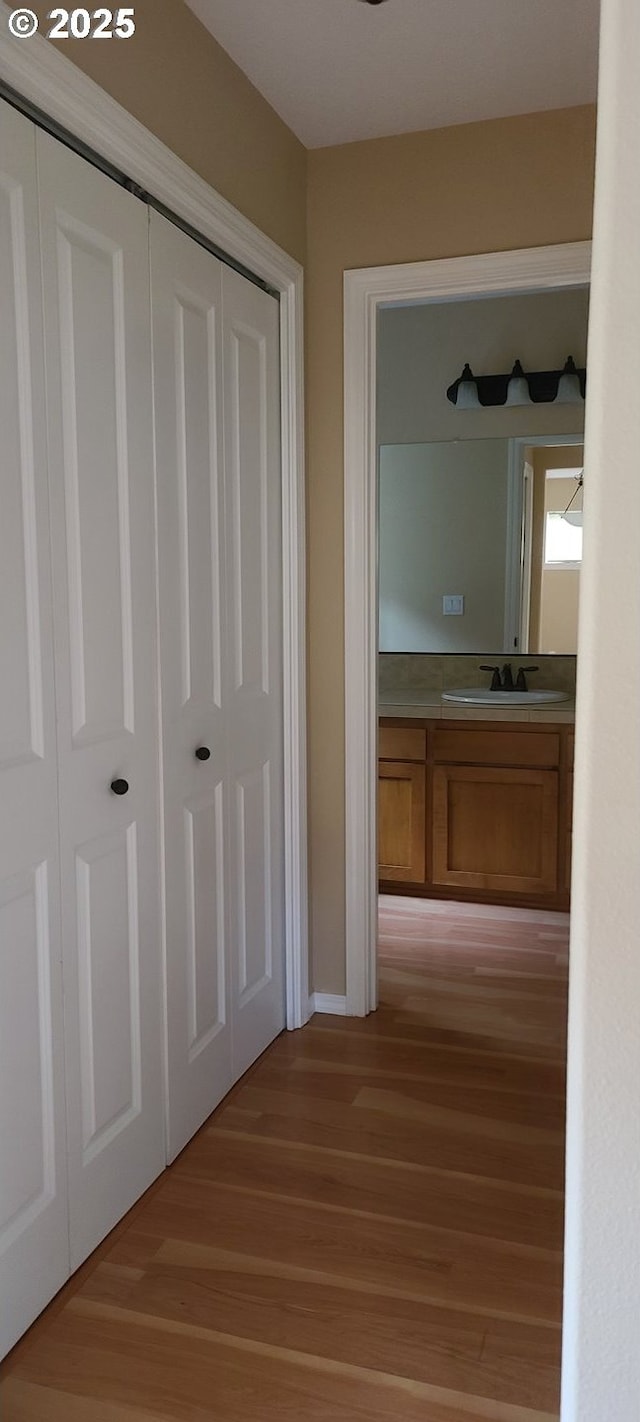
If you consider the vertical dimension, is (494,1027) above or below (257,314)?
below

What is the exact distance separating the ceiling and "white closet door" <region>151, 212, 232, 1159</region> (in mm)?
488

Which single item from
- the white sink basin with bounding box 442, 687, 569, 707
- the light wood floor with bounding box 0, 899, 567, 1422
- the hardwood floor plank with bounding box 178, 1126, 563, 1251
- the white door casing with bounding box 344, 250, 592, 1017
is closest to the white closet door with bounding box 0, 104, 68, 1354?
the light wood floor with bounding box 0, 899, 567, 1422

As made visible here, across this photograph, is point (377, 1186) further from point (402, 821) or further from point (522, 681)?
point (522, 681)

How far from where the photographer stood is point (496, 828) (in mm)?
3869

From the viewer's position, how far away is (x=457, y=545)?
4.34 metres

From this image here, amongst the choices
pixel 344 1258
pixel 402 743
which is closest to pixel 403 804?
pixel 402 743

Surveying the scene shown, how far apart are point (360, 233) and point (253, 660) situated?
4.02 ft

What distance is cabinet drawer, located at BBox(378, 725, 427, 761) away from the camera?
3.91 meters

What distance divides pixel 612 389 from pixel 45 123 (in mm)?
Answer: 1277

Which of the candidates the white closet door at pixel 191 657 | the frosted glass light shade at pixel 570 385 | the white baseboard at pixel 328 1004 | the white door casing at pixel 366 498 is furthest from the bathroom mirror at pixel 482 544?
the white closet door at pixel 191 657

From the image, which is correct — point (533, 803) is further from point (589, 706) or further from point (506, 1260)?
point (589, 706)

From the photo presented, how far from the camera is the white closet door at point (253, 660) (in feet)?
8.07

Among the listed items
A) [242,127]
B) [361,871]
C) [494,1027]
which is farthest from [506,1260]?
[242,127]

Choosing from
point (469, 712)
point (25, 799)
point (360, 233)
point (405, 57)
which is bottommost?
point (469, 712)
